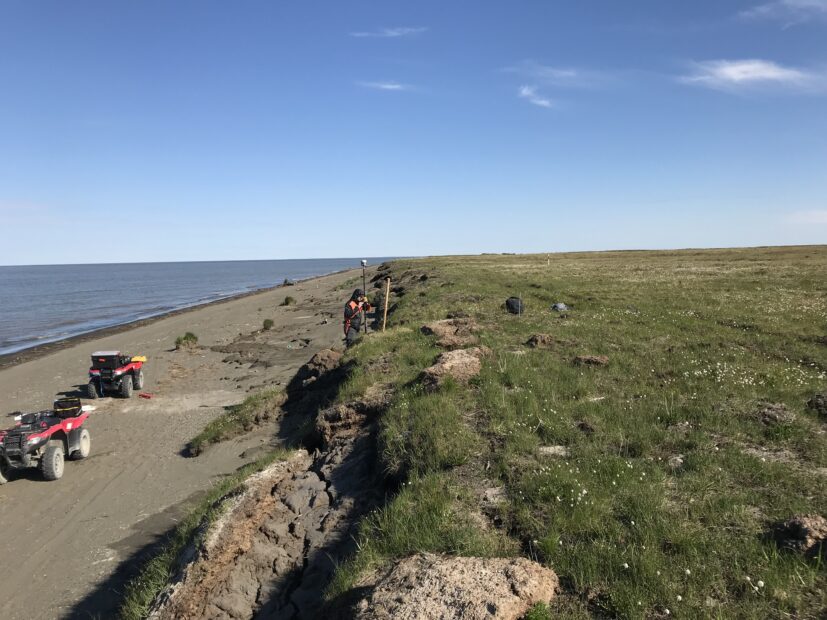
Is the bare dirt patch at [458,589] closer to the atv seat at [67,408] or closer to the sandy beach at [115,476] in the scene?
the sandy beach at [115,476]

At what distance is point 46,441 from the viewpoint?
11750 millimetres

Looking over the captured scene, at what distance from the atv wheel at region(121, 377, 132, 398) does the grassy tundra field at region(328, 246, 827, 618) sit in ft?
37.8

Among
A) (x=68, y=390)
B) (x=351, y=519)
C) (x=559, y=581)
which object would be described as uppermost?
(x=559, y=581)

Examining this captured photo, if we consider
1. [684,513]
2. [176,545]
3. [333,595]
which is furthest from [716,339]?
[176,545]

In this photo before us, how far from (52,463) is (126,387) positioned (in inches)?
314

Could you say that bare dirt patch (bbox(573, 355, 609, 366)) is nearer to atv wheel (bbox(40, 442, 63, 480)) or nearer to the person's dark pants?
the person's dark pants

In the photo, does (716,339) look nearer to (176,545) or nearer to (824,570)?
(824,570)

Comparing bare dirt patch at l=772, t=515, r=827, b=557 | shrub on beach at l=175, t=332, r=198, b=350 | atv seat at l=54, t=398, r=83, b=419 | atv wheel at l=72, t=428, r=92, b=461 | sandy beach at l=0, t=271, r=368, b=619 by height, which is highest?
bare dirt patch at l=772, t=515, r=827, b=557

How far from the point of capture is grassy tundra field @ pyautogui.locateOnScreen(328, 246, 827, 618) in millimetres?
4266

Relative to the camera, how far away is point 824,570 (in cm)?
419

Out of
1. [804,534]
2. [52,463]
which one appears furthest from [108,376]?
[804,534]

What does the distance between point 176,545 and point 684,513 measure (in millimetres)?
7264

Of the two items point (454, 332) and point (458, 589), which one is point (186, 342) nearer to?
point (454, 332)

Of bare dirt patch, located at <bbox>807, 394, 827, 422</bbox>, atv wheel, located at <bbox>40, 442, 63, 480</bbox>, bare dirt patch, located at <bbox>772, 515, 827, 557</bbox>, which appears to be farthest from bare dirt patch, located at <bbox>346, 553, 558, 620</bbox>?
atv wheel, located at <bbox>40, 442, 63, 480</bbox>
